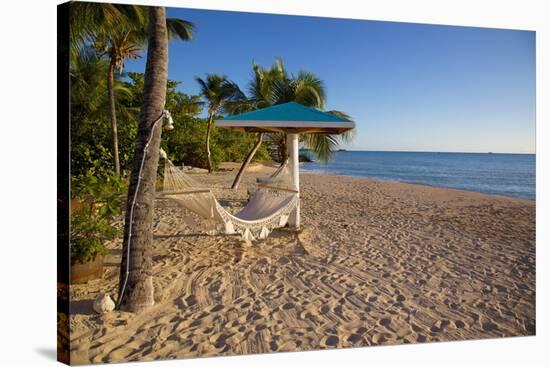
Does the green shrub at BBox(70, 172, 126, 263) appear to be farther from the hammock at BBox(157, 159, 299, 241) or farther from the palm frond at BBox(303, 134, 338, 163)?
the palm frond at BBox(303, 134, 338, 163)

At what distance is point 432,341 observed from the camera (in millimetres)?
2689

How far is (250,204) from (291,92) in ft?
11.7

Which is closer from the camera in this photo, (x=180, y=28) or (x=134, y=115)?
(x=180, y=28)

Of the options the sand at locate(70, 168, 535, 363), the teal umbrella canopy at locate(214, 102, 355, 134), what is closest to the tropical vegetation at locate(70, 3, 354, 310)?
the sand at locate(70, 168, 535, 363)

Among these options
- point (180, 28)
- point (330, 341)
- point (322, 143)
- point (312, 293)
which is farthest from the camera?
point (322, 143)

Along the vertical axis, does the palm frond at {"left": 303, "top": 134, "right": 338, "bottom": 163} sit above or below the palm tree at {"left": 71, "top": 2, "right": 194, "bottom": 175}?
below

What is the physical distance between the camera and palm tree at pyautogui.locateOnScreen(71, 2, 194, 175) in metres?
3.01

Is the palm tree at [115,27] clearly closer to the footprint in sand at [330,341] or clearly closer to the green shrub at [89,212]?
the green shrub at [89,212]

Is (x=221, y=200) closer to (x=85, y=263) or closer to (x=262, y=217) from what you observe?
(x=262, y=217)

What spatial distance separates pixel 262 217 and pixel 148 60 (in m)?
1.98

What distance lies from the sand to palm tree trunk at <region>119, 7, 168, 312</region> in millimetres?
165

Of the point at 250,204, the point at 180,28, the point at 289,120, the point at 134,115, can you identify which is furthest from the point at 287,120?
the point at 134,115

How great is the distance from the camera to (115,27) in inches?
160

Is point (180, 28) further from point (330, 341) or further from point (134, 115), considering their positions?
point (330, 341)
